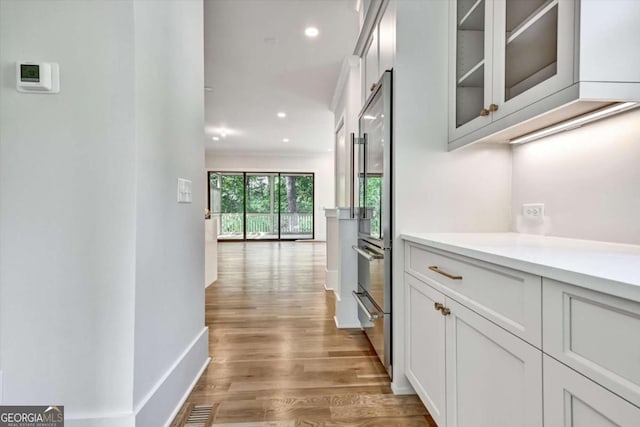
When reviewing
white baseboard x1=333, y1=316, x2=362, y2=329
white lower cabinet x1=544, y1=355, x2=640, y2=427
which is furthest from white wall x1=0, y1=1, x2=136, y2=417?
white baseboard x1=333, y1=316, x2=362, y2=329

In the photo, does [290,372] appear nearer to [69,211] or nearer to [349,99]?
[69,211]

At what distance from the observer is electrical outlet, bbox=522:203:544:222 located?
1506mm

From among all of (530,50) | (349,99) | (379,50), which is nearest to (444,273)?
(530,50)

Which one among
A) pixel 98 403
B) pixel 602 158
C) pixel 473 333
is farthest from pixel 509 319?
pixel 98 403

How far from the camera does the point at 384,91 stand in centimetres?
175

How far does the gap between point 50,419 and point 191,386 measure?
65 cm

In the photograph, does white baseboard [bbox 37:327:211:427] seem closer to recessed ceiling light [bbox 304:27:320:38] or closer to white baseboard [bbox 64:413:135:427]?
white baseboard [bbox 64:413:135:427]

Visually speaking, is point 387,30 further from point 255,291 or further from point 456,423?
point 255,291

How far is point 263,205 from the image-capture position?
33.9 ft

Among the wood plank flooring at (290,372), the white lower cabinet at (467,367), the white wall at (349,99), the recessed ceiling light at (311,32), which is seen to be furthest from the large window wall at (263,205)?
the white lower cabinet at (467,367)

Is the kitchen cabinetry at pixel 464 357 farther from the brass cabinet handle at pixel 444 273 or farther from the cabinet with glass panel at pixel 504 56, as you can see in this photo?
the cabinet with glass panel at pixel 504 56

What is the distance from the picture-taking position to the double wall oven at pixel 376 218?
1.74 m

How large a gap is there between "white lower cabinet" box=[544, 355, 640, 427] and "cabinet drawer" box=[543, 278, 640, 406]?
18mm

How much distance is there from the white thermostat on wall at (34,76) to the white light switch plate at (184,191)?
642mm
